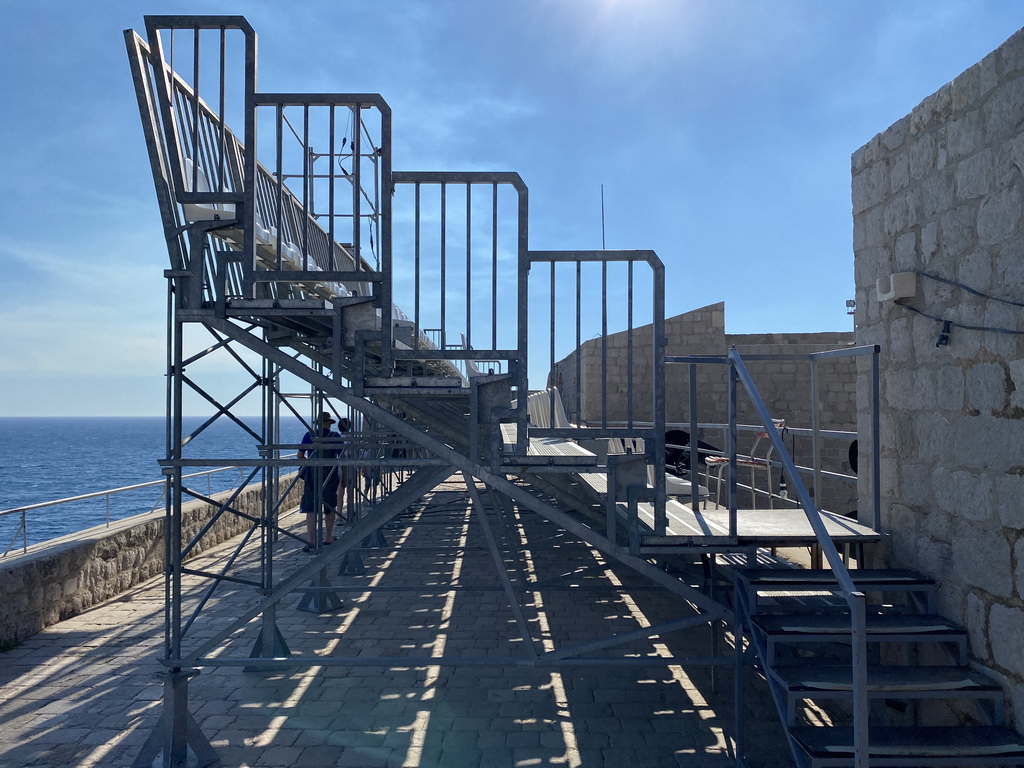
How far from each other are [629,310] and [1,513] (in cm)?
581

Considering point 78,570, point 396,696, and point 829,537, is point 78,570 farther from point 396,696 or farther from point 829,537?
point 829,537

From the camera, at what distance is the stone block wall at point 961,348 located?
3369mm

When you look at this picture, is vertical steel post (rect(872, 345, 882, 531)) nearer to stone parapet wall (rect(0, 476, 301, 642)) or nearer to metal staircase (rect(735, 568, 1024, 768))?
metal staircase (rect(735, 568, 1024, 768))

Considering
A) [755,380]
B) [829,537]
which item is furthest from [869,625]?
[755,380]

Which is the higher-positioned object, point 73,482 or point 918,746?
point 918,746

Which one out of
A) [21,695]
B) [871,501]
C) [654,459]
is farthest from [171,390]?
[871,501]

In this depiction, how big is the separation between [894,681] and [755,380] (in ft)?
32.5

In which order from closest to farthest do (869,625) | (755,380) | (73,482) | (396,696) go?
(869,625) < (396,696) < (755,380) < (73,482)

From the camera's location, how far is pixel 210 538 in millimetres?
10383

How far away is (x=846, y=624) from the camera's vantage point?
3.73 m

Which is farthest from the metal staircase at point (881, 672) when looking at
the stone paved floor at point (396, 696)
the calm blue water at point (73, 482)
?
the calm blue water at point (73, 482)

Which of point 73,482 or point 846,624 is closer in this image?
point 846,624

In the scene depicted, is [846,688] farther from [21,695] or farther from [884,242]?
[21,695]

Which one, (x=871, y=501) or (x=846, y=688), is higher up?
(x=871, y=501)
